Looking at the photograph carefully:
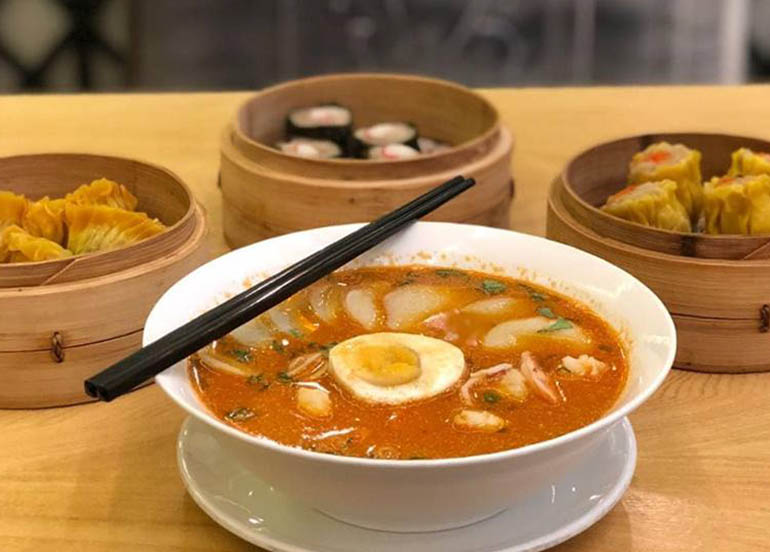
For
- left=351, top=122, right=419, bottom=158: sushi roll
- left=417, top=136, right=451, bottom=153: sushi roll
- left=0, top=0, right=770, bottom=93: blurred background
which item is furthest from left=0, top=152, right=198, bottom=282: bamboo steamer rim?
left=0, top=0, right=770, bottom=93: blurred background

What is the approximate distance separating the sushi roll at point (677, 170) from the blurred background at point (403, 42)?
2297 millimetres

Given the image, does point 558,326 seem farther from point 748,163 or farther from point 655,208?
point 748,163

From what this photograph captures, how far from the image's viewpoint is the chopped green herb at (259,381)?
4.52 ft

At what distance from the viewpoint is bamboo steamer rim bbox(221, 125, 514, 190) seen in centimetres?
204

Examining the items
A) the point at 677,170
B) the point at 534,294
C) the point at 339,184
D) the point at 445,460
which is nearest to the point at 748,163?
the point at 677,170

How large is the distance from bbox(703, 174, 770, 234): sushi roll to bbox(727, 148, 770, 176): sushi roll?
5 centimetres

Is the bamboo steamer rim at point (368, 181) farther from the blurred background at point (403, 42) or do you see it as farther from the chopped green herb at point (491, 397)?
the blurred background at point (403, 42)

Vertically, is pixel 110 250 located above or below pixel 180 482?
above

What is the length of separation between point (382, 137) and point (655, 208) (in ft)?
2.73

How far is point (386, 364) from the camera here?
1390 mm

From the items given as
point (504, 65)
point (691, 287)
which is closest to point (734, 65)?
point (504, 65)

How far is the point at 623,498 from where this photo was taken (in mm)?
1431

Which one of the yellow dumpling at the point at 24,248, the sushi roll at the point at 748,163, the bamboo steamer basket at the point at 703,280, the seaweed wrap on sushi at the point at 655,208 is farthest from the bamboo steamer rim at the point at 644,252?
the yellow dumpling at the point at 24,248

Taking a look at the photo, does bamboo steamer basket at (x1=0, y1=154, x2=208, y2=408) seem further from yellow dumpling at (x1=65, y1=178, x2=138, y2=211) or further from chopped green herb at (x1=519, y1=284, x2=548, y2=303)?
chopped green herb at (x1=519, y1=284, x2=548, y2=303)
